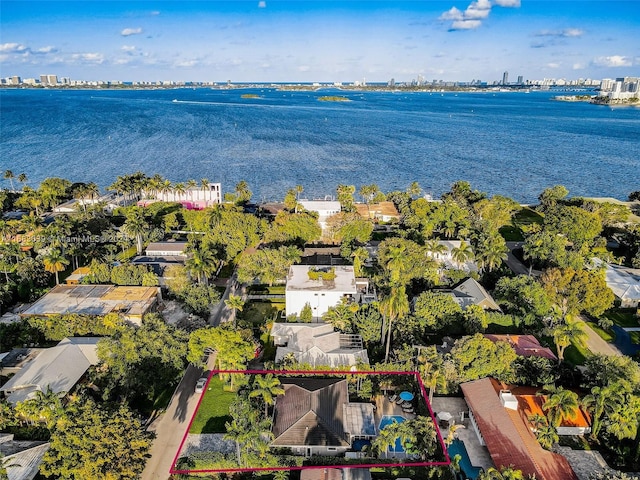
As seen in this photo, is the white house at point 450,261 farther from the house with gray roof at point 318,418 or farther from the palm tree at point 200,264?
the house with gray roof at point 318,418

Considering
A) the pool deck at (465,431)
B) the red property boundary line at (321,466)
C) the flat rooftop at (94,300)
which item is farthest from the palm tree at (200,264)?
the pool deck at (465,431)

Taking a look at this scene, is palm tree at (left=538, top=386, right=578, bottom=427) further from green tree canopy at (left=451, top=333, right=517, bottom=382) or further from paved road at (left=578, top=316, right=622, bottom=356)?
paved road at (left=578, top=316, right=622, bottom=356)

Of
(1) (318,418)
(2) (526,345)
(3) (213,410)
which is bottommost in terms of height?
(3) (213,410)

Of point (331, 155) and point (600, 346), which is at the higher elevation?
point (600, 346)

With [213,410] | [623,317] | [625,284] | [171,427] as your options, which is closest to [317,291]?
[213,410]

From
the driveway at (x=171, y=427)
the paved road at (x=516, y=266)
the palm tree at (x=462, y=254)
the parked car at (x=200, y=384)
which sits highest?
the palm tree at (x=462, y=254)

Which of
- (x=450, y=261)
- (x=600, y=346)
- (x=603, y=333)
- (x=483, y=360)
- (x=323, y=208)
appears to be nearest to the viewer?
(x=483, y=360)

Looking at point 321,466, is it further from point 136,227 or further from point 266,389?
point 136,227
